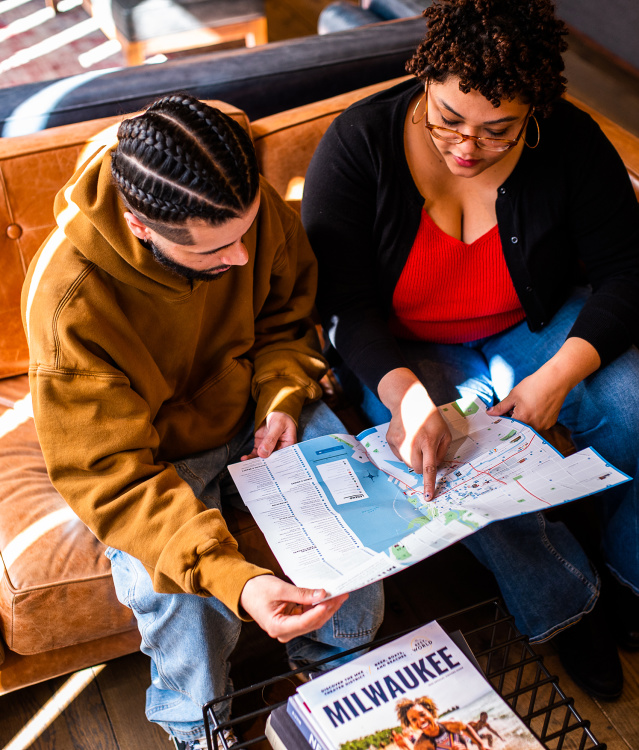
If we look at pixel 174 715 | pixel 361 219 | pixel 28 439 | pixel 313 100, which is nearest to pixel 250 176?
pixel 361 219

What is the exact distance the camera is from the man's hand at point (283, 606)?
980 mm

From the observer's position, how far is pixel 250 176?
1019mm

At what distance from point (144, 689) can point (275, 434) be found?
2.07 feet

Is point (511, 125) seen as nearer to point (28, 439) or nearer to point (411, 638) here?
point (411, 638)

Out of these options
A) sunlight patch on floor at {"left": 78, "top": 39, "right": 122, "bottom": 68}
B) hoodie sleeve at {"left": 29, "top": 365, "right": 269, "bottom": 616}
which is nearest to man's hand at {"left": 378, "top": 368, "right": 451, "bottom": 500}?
hoodie sleeve at {"left": 29, "top": 365, "right": 269, "bottom": 616}

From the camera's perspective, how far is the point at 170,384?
130 centimetres

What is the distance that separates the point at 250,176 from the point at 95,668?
3.60 ft

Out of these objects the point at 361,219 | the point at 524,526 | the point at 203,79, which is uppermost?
the point at 203,79

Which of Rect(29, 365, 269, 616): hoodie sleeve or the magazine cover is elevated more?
Rect(29, 365, 269, 616): hoodie sleeve

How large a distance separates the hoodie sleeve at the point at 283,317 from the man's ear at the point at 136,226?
0.32m

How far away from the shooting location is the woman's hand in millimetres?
1362

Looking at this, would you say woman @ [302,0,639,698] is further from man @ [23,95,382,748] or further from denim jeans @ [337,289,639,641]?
man @ [23,95,382,748]

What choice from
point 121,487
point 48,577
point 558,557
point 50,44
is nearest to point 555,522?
point 558,557

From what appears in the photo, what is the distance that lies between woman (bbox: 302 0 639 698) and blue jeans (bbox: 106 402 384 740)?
320 mm
